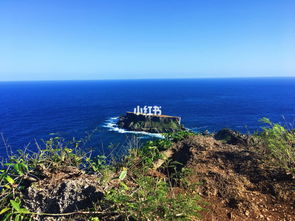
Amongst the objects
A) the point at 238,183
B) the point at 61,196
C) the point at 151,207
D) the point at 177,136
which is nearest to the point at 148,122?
the point at 177,136

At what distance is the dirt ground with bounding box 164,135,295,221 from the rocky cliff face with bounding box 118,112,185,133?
39.7 m

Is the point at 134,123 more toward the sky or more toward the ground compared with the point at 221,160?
more toward the ground

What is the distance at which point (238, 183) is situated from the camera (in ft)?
12.8

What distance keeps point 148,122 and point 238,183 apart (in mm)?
43743

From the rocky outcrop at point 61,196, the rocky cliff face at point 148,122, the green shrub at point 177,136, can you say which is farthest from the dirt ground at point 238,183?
the rocky cliff face at point 148,122

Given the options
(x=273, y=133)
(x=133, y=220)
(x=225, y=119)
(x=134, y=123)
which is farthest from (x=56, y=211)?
(x=225, y=119)

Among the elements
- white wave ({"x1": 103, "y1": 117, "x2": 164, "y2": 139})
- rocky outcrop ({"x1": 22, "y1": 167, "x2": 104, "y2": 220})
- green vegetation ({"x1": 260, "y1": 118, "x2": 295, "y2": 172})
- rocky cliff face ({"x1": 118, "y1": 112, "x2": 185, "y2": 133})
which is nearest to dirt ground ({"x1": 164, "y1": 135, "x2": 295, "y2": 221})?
green vegetation ({"x1": 260, "y1": 118, "x2": 295, "y2": 172})

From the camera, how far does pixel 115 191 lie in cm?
278

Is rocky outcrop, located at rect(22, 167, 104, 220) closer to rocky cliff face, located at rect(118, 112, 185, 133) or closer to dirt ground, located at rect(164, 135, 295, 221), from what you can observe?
dirt ground, located at rect(164, 135, 295, 221)

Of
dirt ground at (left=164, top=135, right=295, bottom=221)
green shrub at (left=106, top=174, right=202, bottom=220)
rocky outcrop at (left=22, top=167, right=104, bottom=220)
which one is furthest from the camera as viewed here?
dirt ground at (left=164, top=135, right=295, bottom=221)

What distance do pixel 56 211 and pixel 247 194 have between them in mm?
3044

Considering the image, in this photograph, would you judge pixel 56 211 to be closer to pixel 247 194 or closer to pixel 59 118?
pixel 247 194

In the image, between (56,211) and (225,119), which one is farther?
(225,119)

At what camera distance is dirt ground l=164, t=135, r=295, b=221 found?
3.07 m
